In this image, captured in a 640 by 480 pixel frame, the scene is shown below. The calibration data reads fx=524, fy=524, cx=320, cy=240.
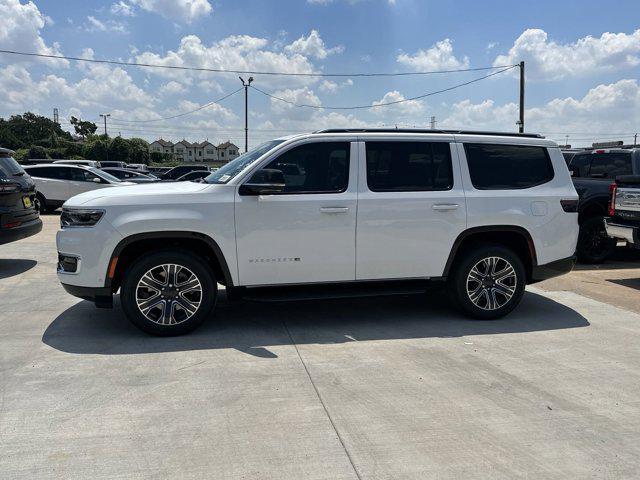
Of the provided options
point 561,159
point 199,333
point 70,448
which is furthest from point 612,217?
point 70,448

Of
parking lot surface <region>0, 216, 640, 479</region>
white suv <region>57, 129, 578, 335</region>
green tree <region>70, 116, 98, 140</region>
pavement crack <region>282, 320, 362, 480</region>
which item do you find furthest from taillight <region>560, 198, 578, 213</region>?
green tree <region>70, 116, 98, 140</region>

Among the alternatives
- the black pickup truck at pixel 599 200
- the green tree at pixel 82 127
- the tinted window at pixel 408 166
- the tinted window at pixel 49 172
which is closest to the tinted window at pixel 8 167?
the tinted window at pixel 408 166

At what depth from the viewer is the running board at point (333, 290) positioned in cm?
511

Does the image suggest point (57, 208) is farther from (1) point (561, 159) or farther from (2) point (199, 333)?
(1) point (561, 159)

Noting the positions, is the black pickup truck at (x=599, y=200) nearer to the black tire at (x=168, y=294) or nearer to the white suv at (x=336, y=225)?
the white suv at (x=336, y=225)

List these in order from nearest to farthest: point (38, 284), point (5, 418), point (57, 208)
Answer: point (5, 418) → point (38, 284) → point (57, 208)

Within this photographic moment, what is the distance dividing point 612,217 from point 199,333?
6.20 meters

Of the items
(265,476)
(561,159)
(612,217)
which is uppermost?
(561,159)

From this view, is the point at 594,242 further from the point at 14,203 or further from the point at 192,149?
the point at 192,149

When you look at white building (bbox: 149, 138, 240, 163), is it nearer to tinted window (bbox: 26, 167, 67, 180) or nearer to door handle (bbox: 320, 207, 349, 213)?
tinted window (bbox: 26, 167, 67, 180)

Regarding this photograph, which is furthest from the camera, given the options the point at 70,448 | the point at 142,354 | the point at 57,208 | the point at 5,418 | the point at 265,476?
the point at 57,208

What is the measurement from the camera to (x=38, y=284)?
7125mm

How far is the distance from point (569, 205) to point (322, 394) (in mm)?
3638

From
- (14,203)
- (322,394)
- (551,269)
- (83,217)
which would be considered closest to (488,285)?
(551,269)
